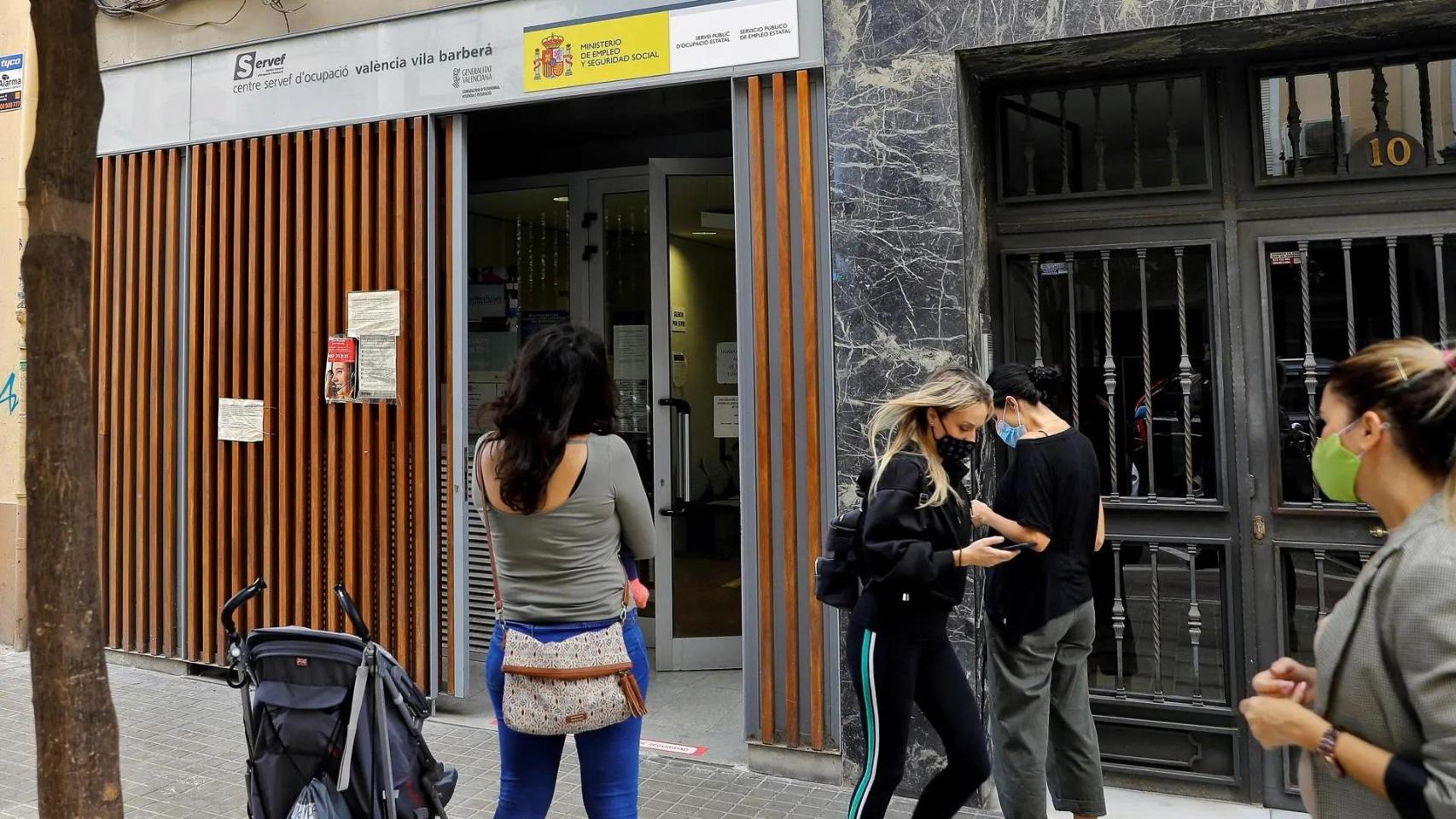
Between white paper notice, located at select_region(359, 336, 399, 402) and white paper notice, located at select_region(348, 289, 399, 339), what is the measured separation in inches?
1.8

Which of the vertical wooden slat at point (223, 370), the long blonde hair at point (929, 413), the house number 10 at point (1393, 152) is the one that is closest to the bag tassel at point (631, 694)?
the long blonde hair at point (929, 413)

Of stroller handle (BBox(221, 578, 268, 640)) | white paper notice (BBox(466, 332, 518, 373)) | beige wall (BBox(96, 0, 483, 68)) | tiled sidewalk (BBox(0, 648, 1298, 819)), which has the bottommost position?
tiled sidewalk (BBox(0, 648, 1298, 819))

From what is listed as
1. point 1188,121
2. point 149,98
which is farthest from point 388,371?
point 1188,121

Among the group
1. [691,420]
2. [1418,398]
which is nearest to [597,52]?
[691,420]

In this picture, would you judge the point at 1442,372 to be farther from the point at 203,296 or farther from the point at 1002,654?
the point at 203,296

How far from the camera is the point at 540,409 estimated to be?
2.91m

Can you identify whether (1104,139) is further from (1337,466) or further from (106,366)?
(106,366)

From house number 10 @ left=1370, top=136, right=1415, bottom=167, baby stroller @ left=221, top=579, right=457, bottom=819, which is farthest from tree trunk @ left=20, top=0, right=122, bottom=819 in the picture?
house number 10 @ left=1370, top=136, right=1415, bottom=167

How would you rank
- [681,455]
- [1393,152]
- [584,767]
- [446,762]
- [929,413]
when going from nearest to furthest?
[584,767], [929,413], [1393,152], [446,762], [681,455]

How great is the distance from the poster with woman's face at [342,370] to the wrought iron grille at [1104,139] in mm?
3592

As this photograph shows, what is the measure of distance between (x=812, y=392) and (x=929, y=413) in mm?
1298

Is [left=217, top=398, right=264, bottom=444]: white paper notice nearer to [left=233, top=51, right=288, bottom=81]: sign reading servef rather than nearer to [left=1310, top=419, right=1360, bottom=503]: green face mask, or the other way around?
[left=233, top=51, right=288, bottom=81]: sign reading servef

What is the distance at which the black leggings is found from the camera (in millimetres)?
3408

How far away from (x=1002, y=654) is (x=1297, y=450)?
1.73 meters
